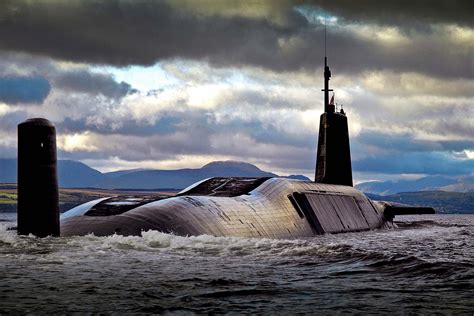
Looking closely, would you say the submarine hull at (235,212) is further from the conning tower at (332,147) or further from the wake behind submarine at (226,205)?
the conning tower at (332,147)

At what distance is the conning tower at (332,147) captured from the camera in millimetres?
46438

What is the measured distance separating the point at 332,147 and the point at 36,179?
27503 millimetres

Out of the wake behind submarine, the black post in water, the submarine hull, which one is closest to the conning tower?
the wake behind submarine

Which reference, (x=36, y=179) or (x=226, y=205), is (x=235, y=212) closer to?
(x=226, y=205)

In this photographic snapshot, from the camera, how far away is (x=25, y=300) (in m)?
13.6

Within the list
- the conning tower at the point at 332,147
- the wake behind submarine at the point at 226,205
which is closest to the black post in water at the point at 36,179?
the wake behind submarine at the point at 226,205

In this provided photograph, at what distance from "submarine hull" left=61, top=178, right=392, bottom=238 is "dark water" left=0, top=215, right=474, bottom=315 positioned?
2.36 m

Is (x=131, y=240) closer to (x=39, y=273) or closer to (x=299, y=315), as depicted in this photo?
(x=39, y=273)

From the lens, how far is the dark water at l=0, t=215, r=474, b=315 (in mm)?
13305

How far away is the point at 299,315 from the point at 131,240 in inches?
453

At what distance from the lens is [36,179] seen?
22.7 meters

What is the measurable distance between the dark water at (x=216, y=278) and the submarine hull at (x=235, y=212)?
7.74 ft

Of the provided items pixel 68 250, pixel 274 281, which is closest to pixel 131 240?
pixel 68 250

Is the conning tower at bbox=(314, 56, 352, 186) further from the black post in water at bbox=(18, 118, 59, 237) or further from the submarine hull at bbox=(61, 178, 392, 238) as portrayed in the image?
the black post in water at bbox=(18, 118, 59, 237)
